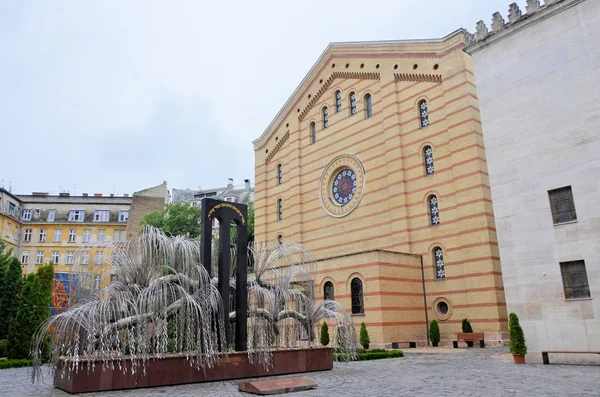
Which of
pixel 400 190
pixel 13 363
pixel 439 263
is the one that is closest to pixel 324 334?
pixel 439 263

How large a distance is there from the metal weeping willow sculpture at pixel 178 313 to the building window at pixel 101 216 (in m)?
37.2

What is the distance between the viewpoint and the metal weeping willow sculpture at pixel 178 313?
404 inches

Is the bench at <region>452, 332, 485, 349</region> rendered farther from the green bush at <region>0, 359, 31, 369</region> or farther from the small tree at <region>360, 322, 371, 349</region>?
the green bush at <region>0, 359, 31, 369</region>

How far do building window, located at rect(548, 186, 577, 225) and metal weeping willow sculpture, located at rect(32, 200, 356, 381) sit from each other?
7.18m

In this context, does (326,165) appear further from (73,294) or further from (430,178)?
(73,294)

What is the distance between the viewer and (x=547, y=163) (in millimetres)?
14609

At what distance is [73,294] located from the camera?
11797mm

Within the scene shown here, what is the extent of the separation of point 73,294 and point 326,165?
19.5 m

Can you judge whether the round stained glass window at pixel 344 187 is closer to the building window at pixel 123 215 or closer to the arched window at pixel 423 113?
the arched window at pixel 423 113

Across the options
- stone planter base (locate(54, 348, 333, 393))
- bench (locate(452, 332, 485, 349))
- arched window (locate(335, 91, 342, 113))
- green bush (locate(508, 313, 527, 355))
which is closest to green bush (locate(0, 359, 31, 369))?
stone planter base (locate(54, 348, 333, 393))

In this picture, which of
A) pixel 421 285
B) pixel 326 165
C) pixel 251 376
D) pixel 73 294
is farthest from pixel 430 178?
pixel 73 294

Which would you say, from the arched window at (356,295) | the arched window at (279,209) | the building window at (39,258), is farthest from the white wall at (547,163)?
the building window at (39,258)

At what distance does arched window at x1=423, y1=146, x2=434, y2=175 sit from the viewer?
79.0ft

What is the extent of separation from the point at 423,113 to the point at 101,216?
117 feet
